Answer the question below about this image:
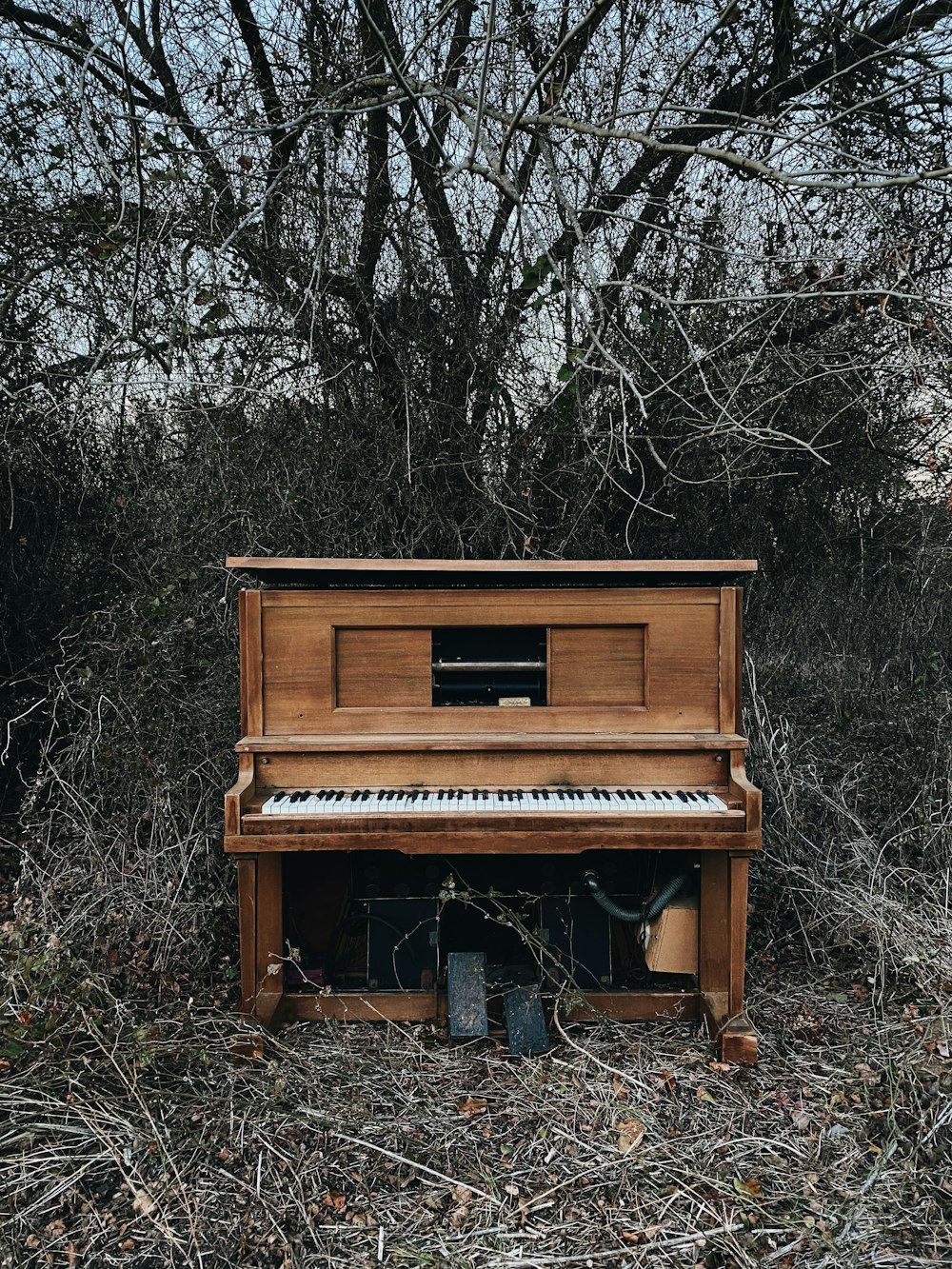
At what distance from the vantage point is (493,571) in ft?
9.11

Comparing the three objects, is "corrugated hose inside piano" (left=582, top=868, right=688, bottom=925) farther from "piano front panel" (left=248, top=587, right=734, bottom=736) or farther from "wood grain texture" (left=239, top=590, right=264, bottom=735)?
"wood grain texture" (left=239, top=590, right=264, bottom=735)

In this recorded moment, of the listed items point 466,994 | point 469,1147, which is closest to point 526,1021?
point 466,994

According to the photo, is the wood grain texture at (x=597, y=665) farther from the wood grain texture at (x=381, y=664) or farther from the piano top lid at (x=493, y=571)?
the wood grain texture at (x=381, y=664)

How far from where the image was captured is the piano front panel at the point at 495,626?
287 cm

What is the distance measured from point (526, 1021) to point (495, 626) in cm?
135

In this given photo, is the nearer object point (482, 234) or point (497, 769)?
point (497, 769)

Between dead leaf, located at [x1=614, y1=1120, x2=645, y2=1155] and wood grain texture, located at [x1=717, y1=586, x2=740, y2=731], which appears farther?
wood grain texture, located at [x1=717, y1=586, x2=740, y2=731]

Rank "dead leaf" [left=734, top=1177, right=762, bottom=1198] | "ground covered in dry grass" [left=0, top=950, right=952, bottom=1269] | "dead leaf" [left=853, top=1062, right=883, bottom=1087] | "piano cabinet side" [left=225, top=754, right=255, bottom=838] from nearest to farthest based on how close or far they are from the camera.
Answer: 1. "ground covered in dry grass" [left=0, top=950, right=952, bottom=1269]
2. "dead leaf" [left=734, top=1177, right=762, bottom=1198]
3. "piano cabinet side" [left=225, top=754, right=255, bottom=838]
4. "dead leaf" [left=853, top=1062, right=883, bottom=1087]

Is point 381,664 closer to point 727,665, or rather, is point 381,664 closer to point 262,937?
point 262,937

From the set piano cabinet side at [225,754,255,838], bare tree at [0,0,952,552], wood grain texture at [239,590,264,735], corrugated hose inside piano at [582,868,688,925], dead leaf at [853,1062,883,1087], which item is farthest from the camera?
bare tree at [0,0,952,552]

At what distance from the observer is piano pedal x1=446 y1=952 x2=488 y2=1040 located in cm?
291

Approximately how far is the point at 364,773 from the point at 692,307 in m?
3.47

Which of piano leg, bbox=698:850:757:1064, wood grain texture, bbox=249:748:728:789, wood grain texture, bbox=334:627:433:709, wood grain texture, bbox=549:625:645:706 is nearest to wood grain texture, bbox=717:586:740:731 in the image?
wood grain texture, bbox=249:748:728:789

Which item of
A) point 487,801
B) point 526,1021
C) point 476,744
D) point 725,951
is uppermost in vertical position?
point 476,744
